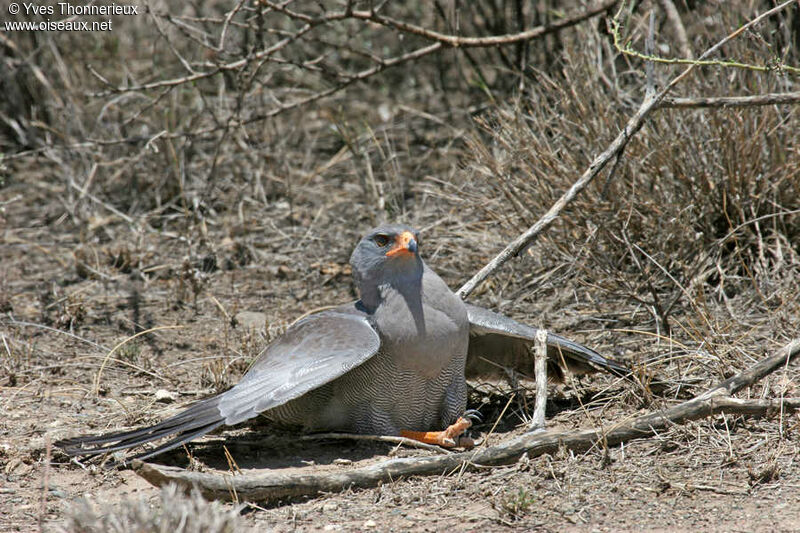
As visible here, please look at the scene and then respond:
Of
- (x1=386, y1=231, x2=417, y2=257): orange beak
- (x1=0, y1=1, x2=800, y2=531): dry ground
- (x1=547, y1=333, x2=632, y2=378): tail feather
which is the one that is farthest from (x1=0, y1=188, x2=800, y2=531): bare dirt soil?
(x1=386, y1=231, x2=417, y2=257): orange beak

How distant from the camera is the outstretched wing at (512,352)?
414cm

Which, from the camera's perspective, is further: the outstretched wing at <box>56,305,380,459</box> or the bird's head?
the bird's head

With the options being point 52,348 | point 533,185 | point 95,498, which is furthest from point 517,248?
point 52,348

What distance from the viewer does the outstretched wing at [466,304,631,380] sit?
13.6 ft

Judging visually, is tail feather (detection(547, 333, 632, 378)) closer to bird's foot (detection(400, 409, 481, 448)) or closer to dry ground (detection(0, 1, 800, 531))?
dry ground (detection(0, 1, 800, 531))

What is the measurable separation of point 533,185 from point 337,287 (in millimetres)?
1458


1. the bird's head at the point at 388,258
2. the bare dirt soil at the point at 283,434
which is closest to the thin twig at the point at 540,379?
the bare dirt soil at the point at 283,434

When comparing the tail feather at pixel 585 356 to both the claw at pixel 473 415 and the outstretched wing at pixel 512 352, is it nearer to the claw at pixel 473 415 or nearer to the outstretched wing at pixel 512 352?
the outstretched wing at pixel 512 352

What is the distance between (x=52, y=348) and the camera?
17.1 ft

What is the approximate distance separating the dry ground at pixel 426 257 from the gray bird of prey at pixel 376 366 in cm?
16

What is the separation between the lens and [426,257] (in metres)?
5.97

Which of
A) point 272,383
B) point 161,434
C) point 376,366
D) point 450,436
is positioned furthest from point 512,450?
point 161,434

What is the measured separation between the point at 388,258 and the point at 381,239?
0.31 feet

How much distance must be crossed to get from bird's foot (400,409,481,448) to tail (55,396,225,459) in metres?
0.86
